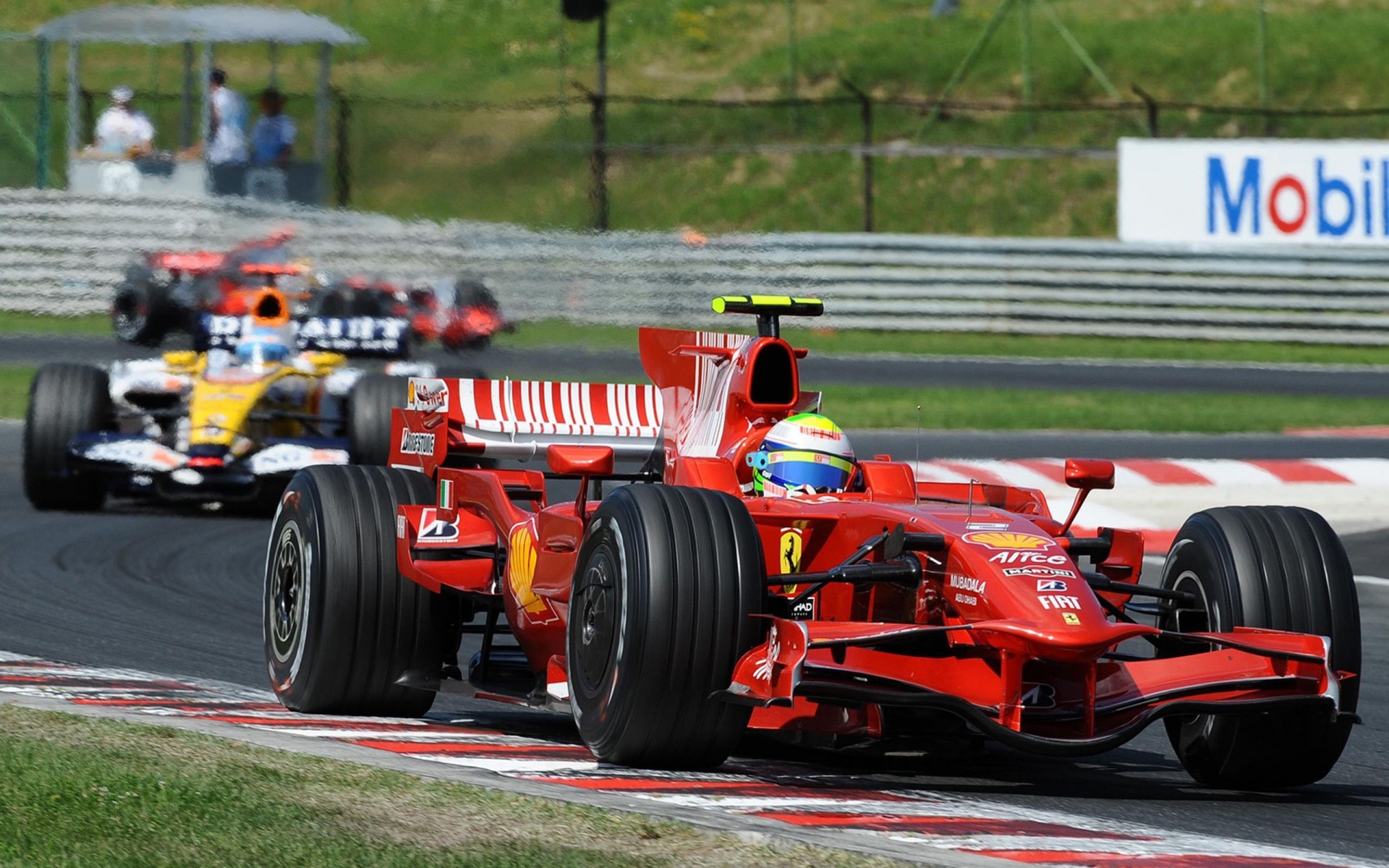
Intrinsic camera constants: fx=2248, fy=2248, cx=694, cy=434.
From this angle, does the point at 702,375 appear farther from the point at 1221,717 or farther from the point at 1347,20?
the point at 1347,20

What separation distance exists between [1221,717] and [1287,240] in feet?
61.5

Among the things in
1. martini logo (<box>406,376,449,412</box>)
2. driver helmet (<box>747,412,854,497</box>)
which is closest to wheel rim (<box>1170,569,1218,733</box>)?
driver helmet (<box>747,412,854,497</box>)

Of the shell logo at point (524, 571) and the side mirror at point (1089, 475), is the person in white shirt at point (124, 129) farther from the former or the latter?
the side mirror at point (1089, 475)

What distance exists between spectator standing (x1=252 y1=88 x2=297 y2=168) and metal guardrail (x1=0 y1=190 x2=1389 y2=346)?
3.01ft

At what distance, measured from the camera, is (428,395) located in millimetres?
8133

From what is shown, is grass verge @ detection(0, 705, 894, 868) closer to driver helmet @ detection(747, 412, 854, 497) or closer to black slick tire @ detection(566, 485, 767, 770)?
black slick tire @ detection(566, 485, 767, 770)

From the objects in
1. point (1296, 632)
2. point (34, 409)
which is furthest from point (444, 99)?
point (1296, 632)

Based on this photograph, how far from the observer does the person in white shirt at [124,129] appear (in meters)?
26.2

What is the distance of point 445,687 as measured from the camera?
707cm

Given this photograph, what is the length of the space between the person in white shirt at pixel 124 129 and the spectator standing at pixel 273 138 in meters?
1.42

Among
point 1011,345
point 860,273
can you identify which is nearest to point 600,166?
point 860,273

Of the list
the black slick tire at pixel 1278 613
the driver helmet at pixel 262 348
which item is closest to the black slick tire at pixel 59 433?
the driver helmet at pixel 262 348

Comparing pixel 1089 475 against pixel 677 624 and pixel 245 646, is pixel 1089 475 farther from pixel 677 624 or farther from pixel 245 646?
pixel 245 646

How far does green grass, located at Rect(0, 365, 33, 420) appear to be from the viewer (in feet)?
57.7
